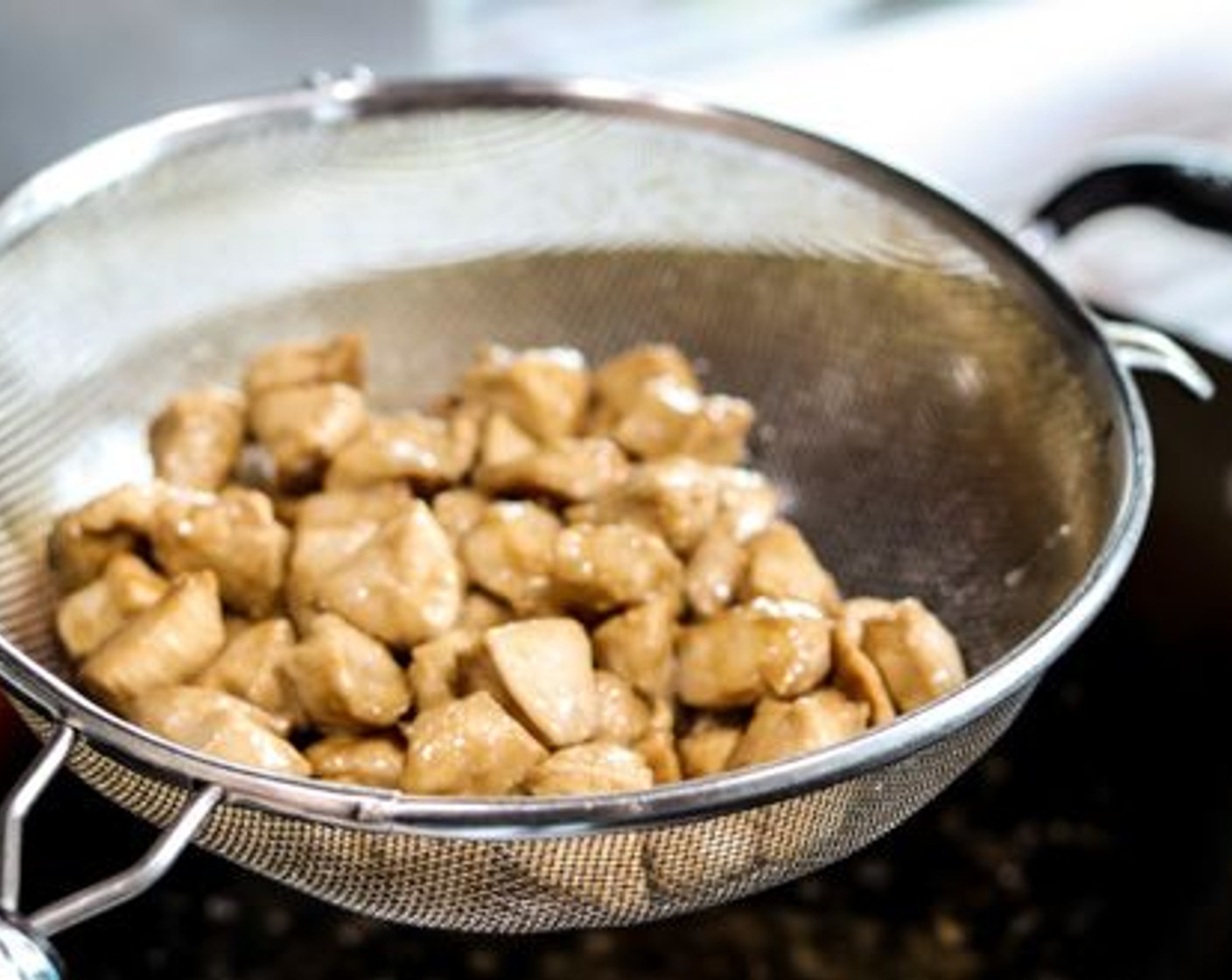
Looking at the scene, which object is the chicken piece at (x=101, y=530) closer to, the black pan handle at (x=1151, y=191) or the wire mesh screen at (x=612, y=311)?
the wire mesh screen at (x=612, y=311)

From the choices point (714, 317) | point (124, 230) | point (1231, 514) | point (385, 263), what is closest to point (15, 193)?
point (124, 230)

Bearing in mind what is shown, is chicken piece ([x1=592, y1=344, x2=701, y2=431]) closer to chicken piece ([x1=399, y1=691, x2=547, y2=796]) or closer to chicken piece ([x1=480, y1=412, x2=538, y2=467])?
chicken piece ([x1=480, y1=412, x2=538, y2=467])

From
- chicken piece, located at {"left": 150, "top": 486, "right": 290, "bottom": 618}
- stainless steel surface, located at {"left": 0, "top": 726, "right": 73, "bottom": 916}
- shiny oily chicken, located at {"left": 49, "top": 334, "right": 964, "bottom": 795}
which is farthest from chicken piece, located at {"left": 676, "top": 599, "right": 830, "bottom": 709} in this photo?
stainless steel surface, located at {"left": 0, "top": 726, "right": 73, "bottom": 916}

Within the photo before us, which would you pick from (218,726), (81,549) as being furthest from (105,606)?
(218,726)

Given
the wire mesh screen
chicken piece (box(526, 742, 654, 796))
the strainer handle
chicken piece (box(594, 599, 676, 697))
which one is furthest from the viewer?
the wire mesh screen

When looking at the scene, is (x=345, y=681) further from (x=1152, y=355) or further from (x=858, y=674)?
(x=1152, y=355)

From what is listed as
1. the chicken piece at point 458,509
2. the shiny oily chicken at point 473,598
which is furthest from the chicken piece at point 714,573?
the chicken piece at point 458,509

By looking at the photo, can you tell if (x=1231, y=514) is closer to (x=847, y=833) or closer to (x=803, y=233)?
(x=803, y=233)
